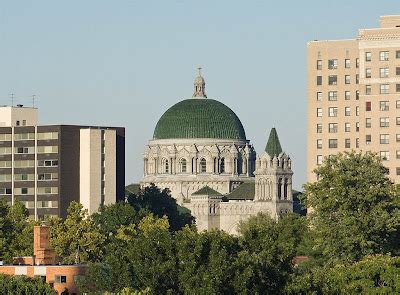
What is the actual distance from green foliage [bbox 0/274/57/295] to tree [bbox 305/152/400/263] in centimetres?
4057

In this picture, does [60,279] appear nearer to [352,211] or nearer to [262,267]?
[262,267]

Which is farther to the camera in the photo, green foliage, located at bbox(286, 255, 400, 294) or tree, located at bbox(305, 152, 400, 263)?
tree, located at bbox(305, 152, 400, 263)

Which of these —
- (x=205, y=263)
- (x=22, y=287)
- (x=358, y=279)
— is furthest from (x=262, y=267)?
(x=22, y=287)

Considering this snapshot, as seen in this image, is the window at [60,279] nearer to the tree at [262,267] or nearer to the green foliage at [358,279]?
the tree at [262,267]

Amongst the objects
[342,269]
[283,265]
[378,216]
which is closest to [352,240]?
[378,216]

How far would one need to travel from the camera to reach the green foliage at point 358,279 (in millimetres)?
141375

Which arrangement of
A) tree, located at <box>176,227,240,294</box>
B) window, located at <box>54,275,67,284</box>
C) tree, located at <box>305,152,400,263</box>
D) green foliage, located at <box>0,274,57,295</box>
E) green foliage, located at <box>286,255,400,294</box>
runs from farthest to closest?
tree, located at <box>305,152,400,263</box>
window, located at <box>54,275,67,284</box>
green foliage, located at <box>0,274,57,295</box>
green foliage, located at <box>286,255,400,294</box>
tree, located at <box>176,227,240,294</box>

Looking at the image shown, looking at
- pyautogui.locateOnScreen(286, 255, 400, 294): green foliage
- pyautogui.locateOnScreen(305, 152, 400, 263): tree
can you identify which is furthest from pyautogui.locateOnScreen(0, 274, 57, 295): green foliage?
pyautogui.locateOnScreen(305, 152, 400, 263): tree

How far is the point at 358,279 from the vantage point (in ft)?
502

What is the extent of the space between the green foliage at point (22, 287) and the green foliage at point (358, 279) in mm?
19130

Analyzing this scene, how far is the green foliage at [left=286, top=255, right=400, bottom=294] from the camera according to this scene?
14138 cm

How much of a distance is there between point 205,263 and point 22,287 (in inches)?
585

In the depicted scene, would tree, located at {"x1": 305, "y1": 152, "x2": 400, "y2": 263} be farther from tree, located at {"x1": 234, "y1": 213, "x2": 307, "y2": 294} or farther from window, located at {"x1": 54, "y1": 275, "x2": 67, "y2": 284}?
window, located at {"x1": 54, "y1": 275, "x2": 67, "y2": 284}

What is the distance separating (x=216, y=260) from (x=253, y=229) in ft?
59.0
